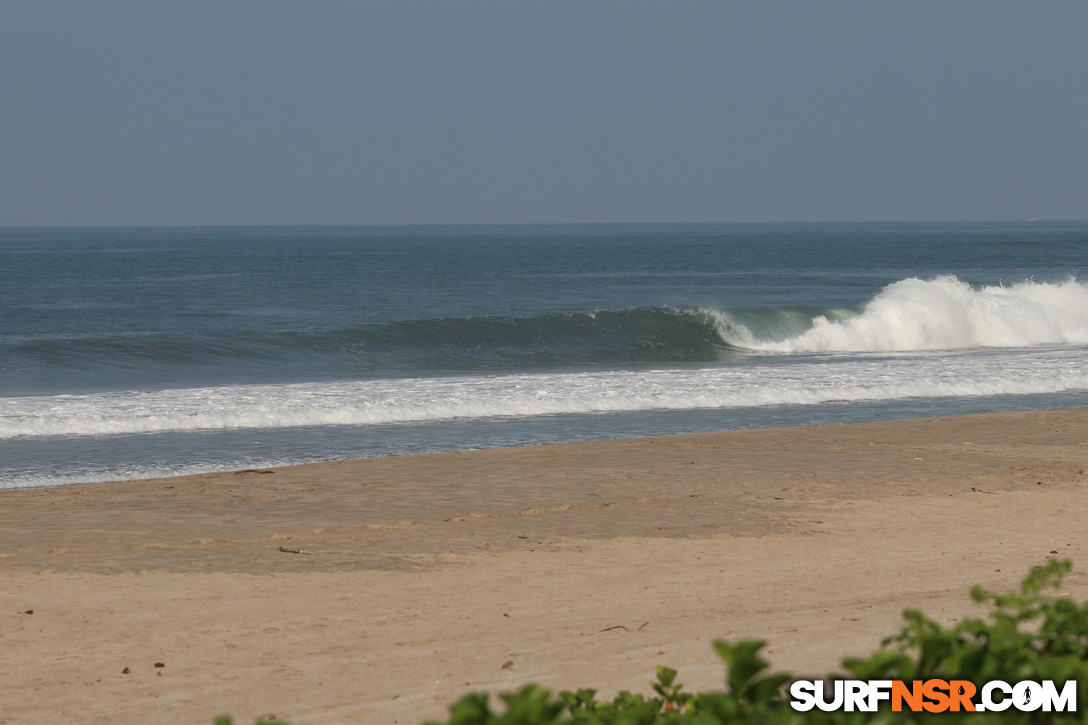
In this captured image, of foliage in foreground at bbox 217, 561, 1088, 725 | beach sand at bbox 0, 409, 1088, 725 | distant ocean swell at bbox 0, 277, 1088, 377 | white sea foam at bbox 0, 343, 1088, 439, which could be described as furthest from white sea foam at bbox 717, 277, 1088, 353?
foliage in foreground at bbox 217, 561, 1088, 725

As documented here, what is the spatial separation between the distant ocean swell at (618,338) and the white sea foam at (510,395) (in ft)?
18.8

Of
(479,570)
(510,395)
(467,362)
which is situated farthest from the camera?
(467,362)

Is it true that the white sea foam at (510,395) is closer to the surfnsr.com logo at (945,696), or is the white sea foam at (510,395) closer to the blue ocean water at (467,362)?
the blue ocean water at (467,362)

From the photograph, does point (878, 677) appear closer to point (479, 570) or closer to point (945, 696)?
point (945, 696)

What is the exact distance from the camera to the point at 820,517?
906 centimetres

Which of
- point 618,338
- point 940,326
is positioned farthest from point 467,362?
point 940,326

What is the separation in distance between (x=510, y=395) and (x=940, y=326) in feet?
56.3

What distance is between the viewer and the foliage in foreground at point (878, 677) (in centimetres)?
183

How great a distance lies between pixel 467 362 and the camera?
1048 inches

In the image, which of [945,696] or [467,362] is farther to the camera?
[467,362]

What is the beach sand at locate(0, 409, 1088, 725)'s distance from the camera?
5211mm

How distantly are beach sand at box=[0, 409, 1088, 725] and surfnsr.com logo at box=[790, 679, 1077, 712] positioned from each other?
8.56 feet

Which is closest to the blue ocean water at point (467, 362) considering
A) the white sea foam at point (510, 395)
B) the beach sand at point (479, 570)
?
the white sea foam at point (510, 395)

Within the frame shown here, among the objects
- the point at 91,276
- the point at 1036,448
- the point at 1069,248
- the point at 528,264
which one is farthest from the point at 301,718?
the point at 1069,248
